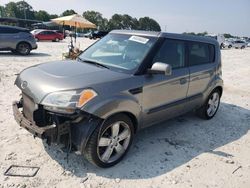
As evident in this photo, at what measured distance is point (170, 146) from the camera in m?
4.60

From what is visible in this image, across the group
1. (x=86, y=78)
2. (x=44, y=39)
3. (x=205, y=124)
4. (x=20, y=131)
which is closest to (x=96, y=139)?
(x=86, y=78)

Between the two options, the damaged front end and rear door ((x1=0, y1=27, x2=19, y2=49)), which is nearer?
the damaged front end

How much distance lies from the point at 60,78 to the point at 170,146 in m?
2.13

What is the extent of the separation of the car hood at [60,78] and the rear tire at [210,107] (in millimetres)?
2577

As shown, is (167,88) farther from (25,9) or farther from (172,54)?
(25,9)

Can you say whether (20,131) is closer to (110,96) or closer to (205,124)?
(110,96)

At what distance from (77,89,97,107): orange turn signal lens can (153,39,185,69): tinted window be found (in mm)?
1255

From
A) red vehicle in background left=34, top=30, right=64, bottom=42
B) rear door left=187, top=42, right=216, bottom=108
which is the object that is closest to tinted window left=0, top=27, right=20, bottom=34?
rear door left=187, top=42, right=216, bottom=108

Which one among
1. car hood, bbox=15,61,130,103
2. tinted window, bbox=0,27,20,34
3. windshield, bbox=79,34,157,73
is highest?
tinted window, bbox=0,27,20,34

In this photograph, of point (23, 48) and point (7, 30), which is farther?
point (23, 48)

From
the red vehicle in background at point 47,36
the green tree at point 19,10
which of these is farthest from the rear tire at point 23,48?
the green tree at point 19,10

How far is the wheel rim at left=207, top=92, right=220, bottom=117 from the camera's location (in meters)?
5.97

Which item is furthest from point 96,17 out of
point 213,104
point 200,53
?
point 200,53

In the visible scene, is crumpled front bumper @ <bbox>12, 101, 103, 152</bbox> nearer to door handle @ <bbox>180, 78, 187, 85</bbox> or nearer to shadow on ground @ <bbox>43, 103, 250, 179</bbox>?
shadow on ground @ <bbox>43, 103, 250, 179</bbox>
